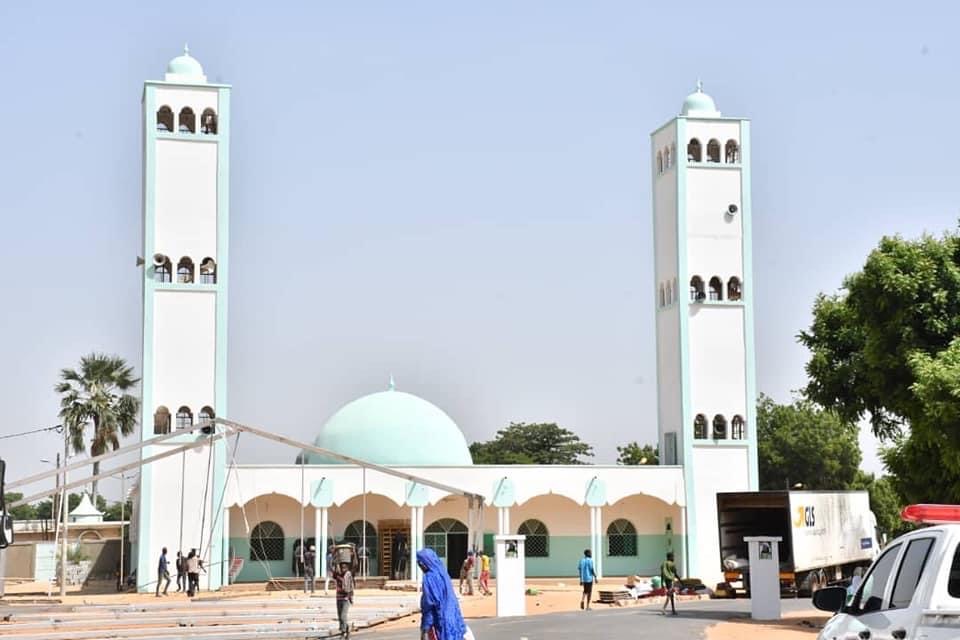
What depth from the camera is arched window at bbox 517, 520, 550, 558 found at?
47.7 meters

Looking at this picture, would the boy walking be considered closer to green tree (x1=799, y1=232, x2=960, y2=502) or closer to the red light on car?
green tree (x1=799, y1=232, x2=960, y2=502)

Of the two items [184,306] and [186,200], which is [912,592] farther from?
[186,200]

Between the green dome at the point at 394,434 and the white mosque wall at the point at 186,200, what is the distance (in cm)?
848

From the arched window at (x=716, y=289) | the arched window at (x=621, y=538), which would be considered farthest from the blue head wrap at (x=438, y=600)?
the arched window at (x=716, y=289)

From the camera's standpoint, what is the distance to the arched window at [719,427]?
47.4 metres

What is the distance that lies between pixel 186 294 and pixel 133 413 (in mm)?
18370

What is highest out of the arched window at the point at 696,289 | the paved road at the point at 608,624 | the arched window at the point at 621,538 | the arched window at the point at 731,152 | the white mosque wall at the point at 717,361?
the arched window at the point at 731,152

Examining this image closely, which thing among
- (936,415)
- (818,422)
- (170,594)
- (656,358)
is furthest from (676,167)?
(818,422)

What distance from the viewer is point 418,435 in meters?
49.6

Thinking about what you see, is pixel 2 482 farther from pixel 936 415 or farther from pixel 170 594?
pixel 170 594

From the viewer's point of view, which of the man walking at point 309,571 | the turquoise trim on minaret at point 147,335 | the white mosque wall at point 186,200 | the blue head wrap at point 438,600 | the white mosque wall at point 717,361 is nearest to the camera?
the blue head wrap at point 438,600

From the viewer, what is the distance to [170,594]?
39781 mm

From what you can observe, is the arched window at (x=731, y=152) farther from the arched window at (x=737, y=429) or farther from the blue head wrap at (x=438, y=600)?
the blue head wrap at (x=438, y=600)

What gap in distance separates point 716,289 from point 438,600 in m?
37.0
